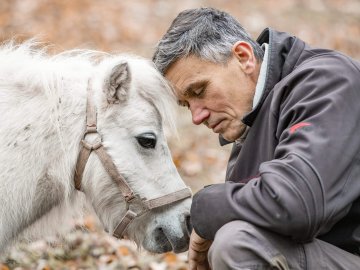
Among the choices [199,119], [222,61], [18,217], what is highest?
[222,61]

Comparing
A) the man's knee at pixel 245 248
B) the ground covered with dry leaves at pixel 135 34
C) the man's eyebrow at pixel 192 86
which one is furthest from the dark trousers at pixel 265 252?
the ground covered with dry leaves at pixel 135 34

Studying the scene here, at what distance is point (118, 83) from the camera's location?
325 centimetres

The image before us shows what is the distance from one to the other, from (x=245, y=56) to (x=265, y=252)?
3.74ft

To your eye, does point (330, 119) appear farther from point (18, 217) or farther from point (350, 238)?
point (18, 217)

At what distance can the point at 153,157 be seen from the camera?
331cm

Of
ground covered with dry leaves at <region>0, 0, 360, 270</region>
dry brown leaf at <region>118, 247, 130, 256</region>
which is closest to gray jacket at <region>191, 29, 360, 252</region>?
ground covered with dry leaves at <region>0, 0, 360, 270</region>

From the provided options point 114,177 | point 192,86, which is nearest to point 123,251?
point 114,177

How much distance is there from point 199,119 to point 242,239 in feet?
3.05

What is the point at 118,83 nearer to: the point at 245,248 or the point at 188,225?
the point at 188,225

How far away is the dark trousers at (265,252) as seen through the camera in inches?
104

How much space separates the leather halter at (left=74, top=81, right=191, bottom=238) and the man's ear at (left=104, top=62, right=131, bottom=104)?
109 millimetres

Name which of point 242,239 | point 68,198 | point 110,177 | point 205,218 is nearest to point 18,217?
point 68,198

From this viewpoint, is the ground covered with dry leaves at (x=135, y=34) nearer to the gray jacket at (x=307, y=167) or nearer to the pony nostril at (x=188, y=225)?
the pony nostril at (x=188, y=225)

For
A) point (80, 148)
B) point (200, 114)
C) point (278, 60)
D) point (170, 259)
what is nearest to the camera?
point (278, 60)
